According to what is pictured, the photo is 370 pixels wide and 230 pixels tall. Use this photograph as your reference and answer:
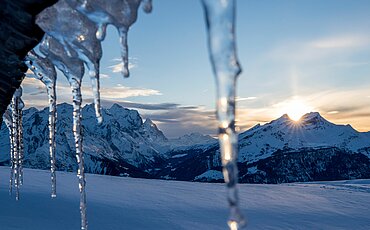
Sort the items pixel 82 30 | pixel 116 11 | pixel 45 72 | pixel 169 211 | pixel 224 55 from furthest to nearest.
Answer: pixel 169 211, pixel 45 72, pixel 82 30, pixel 116 11, pixel 224 55

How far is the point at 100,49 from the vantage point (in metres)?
2.58

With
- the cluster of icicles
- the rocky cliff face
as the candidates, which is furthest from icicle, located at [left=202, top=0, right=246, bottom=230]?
the rocky cliff face

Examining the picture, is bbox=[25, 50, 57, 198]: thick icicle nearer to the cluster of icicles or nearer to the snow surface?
the cluster of icicles

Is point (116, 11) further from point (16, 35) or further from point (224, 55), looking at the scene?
point (224, 55)

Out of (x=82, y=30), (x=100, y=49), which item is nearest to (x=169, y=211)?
(x=100, y=49)

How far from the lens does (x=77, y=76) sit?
3.19 meters

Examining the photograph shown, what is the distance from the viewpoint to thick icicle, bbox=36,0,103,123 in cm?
250

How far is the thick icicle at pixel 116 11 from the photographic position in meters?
2.16

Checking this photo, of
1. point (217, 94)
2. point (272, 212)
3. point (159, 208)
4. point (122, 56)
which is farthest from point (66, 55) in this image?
point (272, 212)

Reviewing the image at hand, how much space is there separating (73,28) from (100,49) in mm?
205

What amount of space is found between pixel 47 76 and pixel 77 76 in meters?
1.16

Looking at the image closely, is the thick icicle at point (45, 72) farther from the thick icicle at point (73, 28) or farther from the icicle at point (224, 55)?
the icicle at point (224, 55)

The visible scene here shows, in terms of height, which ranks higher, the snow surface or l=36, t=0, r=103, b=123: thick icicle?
l=36, t=0, r=103, b=123: thick icicle

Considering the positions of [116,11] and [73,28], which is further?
[73,28]
